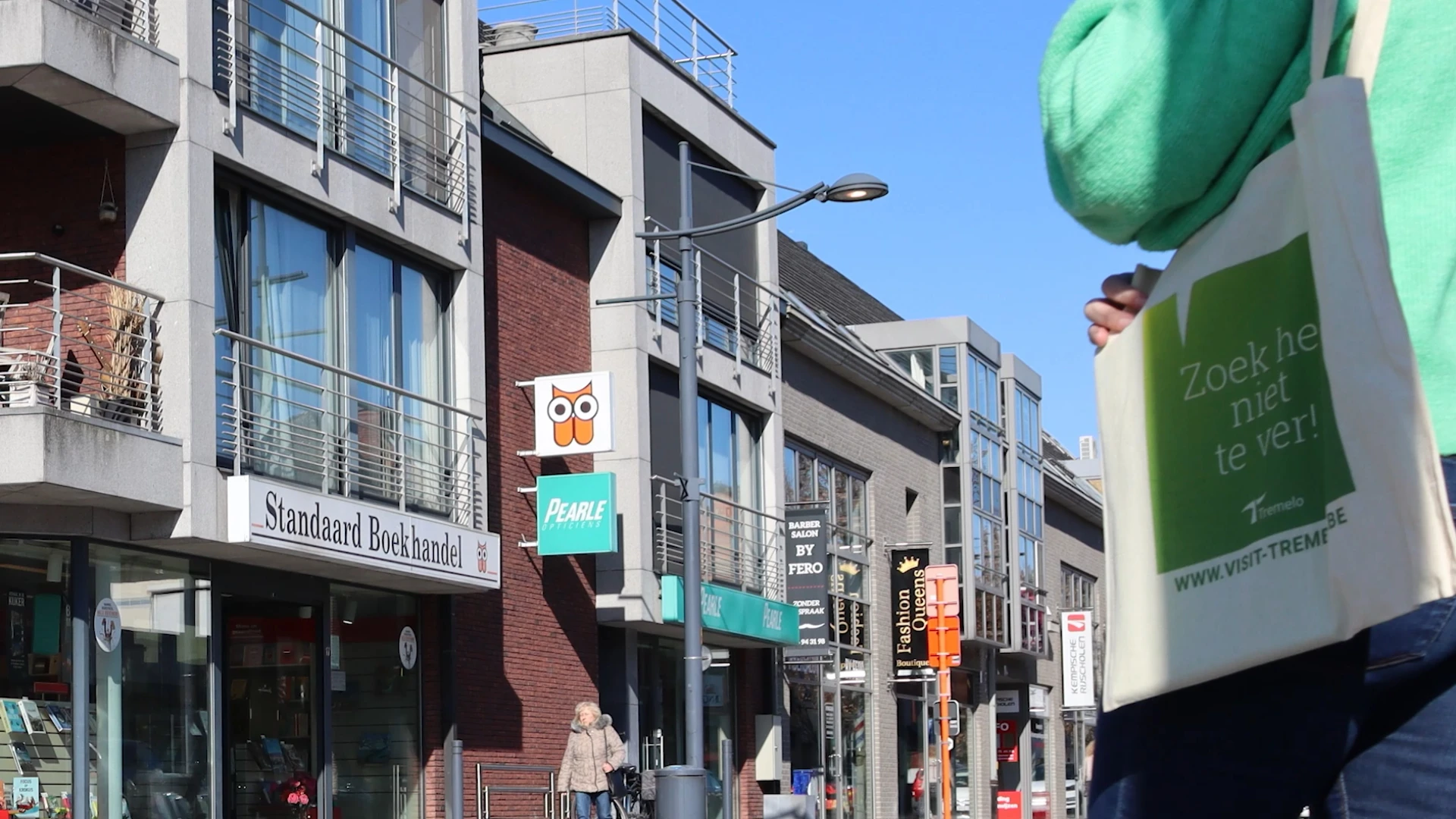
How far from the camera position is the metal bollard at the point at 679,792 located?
18922mm

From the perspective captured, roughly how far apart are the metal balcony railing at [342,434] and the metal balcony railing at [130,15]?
253 cm

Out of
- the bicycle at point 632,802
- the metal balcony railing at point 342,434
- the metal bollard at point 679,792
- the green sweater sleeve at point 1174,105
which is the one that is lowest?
the bicycle at point 632,802

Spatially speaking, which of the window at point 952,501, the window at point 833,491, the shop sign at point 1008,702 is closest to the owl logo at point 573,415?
the window at point 833,491

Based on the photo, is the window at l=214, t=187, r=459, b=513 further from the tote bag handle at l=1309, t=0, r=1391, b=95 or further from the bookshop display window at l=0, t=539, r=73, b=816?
the tote bag handle at l=1309, t=0, r=1391, b=95

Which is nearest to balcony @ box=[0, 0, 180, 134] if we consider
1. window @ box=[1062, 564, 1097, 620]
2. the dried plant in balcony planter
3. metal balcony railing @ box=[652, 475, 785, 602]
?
the dried plant in balcony planter

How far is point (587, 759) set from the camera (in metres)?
21.3

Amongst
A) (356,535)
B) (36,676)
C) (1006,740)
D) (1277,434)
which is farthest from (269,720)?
(1006,740)

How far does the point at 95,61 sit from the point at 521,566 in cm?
913

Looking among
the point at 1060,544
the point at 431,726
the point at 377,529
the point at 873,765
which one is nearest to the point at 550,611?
the point at 431,726

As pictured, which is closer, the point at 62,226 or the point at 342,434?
the point at 62,226

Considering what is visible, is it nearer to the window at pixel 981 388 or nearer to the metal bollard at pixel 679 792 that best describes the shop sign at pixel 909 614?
the window at pixel 981 388

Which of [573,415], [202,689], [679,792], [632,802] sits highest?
[573,415]

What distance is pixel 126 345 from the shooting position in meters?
15.7

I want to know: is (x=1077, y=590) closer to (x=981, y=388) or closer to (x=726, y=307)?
(x=981, y=388)
